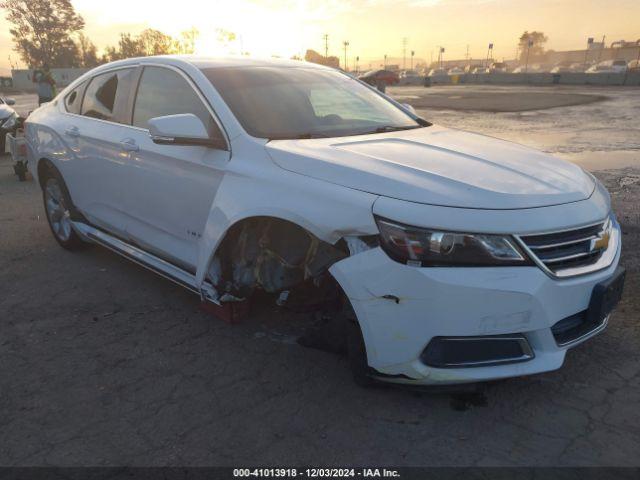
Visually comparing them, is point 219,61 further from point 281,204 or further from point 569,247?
point 569,247

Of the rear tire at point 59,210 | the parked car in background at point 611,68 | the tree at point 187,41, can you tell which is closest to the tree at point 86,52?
the tree at point 187,41

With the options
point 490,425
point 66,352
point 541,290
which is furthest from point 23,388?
point 541,290

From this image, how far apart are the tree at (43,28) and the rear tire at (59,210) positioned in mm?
92842

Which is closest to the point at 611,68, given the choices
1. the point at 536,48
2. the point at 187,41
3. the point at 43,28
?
the point at 187,41

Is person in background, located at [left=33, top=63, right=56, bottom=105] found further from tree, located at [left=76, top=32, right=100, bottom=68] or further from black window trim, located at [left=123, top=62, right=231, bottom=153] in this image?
tree, located at [left=76, top=32, right=100, bottom=68]

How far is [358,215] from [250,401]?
1.12 meters

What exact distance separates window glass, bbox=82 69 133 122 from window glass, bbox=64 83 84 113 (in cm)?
13

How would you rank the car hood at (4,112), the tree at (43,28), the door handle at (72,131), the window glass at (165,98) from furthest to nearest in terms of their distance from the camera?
the tree at (43,28)
the car hood at (4,112)
the door handle at (72,131)
the window glass at (165,98)

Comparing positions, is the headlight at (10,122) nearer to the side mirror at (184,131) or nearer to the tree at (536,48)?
the side mirror at (184,131)

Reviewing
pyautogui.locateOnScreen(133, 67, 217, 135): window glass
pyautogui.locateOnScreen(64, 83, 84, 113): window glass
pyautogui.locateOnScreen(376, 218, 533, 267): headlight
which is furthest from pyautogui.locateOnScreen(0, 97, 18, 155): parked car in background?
pyautogui.locateOnScreen(376, 218, 533, 267): headlight

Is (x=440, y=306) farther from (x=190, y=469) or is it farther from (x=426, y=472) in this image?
(x=190, y=469)

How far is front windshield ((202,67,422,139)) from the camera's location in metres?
3.19

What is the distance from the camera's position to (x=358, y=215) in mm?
2334

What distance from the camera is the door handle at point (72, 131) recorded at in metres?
4.42
